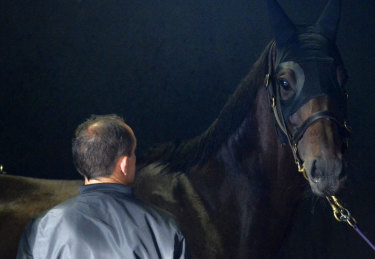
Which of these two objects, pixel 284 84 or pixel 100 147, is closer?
pixel 100 147

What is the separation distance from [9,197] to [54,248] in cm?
118

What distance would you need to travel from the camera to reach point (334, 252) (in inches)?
105

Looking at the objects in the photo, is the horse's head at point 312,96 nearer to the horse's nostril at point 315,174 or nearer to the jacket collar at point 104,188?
the horse's nostril at point 315,174

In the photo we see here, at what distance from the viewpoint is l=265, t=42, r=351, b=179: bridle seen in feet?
5.38

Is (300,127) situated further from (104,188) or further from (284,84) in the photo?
(104,188)

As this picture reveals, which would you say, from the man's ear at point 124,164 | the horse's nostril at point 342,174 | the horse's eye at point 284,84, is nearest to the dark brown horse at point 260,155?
the horse's eye at point 284,84

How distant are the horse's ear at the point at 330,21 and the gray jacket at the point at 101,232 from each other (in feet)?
4.25

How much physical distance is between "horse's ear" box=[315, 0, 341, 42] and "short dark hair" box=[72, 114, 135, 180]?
1.21 m

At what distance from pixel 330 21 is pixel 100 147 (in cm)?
135

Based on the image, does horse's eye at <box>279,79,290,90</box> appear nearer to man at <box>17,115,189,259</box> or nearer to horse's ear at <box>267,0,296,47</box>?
horse's ear at <box>267,0,296,47</box>

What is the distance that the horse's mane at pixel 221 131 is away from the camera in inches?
75.4

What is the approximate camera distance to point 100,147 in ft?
3.70

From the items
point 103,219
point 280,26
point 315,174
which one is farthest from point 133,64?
point 103,219

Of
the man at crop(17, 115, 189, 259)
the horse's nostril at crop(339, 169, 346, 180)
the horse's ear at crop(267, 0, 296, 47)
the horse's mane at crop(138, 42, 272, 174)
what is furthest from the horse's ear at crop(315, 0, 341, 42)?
the man at crop(17, 115, 189, 259)
